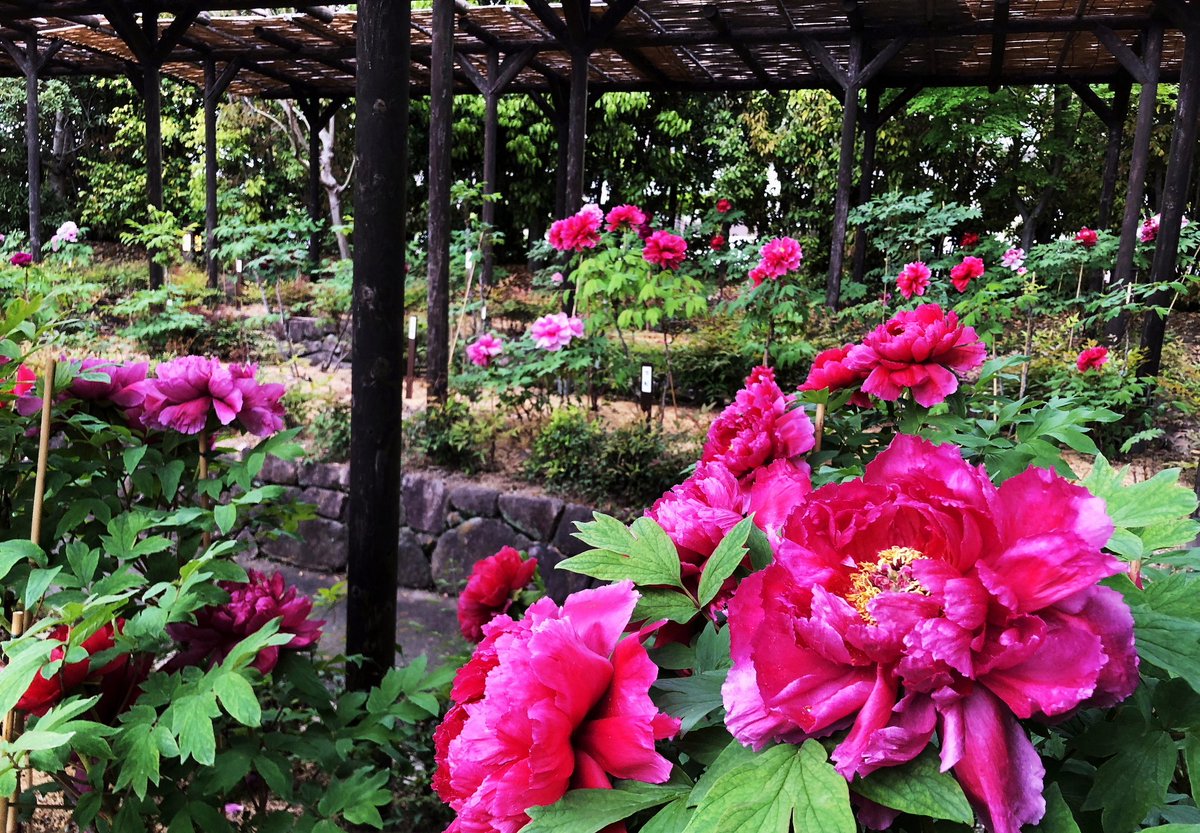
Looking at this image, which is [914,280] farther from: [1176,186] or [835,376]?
[835,376]

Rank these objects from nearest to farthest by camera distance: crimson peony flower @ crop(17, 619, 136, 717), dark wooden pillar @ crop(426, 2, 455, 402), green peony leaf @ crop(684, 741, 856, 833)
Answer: green peony leaf @ crop(684, 741, 856, 833)
crimson peony flower @ crop(17, 619, 136, 717)
dark wooden pillar @ crop(426, 2, 455, 402)

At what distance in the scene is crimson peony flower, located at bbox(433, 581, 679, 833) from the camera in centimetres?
41

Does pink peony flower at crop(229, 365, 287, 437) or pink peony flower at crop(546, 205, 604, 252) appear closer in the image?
pink peony flower at crop(229, 365, 287, 437)

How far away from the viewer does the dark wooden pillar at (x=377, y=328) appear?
154 centimetres

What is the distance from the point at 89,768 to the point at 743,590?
1.02 meters

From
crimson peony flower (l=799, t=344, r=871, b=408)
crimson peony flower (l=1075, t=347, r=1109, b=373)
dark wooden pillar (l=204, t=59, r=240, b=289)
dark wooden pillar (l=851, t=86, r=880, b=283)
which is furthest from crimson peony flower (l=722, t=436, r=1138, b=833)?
dark wooden pillar (l=204, t=59, r=240, b=289)

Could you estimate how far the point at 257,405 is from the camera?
1.37 metres

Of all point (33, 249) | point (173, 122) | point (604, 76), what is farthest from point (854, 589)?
point (173, 122)

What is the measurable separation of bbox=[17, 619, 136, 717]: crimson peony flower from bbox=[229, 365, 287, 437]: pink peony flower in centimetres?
35

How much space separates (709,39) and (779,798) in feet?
22.9

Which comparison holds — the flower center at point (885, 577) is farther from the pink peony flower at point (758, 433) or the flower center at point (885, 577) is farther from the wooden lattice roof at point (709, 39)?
the wooden lattice roof at point (709, 39)

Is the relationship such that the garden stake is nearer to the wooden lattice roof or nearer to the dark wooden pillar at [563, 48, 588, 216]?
the dark wooden pillar at [563, 48, 588, 216]

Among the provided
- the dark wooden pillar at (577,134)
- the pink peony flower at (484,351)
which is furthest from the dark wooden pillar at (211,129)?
the pink peony flower at (484,351)

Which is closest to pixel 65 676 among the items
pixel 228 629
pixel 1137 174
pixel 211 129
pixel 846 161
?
pixel 228 629
